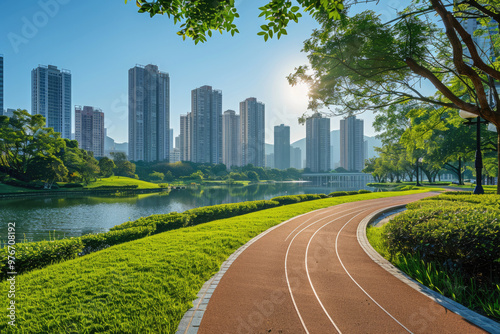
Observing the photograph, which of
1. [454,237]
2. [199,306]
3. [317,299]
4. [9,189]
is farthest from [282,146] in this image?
[199,306]

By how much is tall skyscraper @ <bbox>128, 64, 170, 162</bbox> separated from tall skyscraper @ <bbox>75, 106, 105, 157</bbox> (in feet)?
33.2

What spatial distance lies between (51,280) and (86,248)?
3721 millimetres

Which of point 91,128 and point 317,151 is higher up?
point 91,128

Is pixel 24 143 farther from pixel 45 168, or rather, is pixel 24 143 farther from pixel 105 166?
pixel 105 166

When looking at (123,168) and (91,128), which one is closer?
(123,168)

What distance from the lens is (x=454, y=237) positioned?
203 inches

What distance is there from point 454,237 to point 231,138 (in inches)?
4085

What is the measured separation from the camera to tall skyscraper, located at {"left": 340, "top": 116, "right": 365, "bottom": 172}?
107 meters

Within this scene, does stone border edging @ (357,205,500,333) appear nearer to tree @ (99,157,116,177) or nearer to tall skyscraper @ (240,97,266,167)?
tree @ (99,157,116,177)

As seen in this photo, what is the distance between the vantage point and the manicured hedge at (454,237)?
4.74 m

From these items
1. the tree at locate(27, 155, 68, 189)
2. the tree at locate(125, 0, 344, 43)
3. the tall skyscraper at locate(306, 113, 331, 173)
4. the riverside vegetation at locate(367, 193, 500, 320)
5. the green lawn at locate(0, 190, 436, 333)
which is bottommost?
the green lawn at locate(0, 190, 436, 333)

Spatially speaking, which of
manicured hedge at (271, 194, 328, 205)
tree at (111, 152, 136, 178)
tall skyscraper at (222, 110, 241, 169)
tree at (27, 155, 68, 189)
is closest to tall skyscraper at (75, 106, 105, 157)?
tree at (111, 152, 136, 178)

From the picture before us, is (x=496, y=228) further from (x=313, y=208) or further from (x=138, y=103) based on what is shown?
(x=138, y=103)

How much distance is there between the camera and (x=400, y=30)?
7297mm
